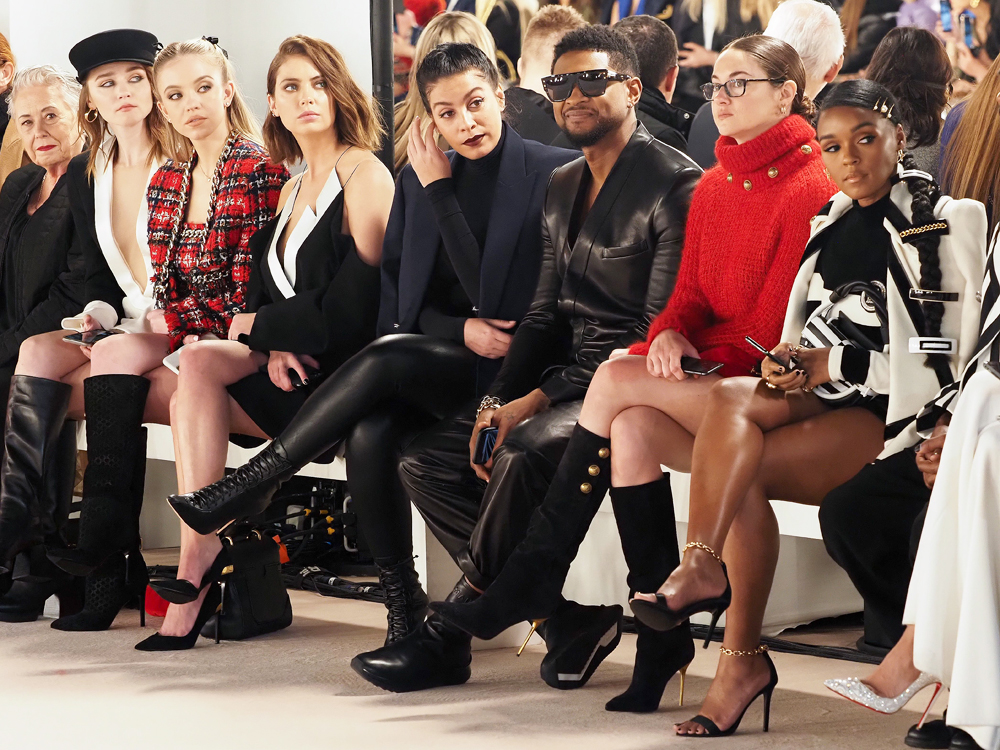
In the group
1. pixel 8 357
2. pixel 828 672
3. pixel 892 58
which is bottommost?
pixel 828 672

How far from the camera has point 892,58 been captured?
3.77m

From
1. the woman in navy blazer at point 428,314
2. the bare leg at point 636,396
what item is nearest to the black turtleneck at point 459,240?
the woman in navy blazer at point 428,314

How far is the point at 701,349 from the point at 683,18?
152 cm

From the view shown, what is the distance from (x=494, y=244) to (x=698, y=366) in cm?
88

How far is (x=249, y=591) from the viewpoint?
3.87 metres

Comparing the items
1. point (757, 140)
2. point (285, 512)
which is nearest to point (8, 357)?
point (285, 512)

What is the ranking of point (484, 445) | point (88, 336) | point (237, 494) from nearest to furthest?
point (484, 445) < point (237, 494) < point (88, 336)

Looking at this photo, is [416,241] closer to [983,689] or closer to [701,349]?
[701,349]

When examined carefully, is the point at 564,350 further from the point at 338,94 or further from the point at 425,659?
the point at 338,94

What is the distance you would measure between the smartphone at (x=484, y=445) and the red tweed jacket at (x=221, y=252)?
1228 millimetres

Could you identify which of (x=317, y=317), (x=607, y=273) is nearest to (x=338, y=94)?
(x=317, y=317)

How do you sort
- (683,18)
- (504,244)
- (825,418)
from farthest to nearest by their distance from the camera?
(683,18) < (504,244) < (825,418)

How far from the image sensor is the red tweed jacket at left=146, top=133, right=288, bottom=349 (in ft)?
14.0

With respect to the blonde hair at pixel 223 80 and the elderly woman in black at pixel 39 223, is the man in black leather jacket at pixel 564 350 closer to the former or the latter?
the blonde hair at pixel 223 80
